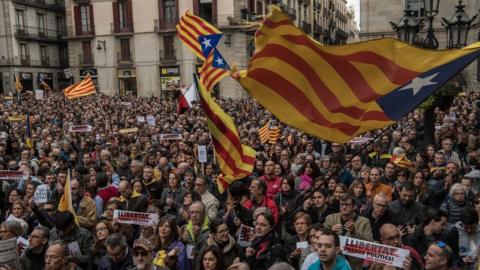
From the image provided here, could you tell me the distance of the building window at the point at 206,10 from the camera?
3759cm

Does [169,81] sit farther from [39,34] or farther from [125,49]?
[39,34]

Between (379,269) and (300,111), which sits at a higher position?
(300,111)

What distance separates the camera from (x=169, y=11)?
38406 millimetres

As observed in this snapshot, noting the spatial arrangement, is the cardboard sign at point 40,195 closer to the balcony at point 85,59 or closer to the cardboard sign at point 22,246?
the cardboard sign at point 22,246

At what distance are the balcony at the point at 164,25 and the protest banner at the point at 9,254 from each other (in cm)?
3523

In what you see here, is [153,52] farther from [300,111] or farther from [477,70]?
[300,111]

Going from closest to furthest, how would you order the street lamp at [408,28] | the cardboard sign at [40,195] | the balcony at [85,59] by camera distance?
the cardboard sign at [40,195] → the street lamp at [408,28] → the balcony at [85,59]

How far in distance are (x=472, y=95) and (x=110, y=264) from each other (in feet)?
71.6

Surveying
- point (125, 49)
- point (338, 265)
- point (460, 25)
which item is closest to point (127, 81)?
point (125, 49)

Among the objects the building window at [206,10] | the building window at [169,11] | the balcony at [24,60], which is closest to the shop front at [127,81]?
the building window at [169,11]

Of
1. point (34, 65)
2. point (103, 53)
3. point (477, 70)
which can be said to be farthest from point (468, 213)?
point (34, 65)

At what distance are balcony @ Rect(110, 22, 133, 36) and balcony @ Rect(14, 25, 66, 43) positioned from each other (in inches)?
284

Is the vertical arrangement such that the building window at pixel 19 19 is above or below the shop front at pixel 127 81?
above

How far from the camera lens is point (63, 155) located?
10664 mm
